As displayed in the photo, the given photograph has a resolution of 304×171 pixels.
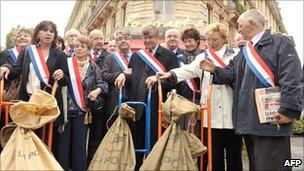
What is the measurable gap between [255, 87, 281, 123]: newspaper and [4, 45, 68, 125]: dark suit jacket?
7.77 feet

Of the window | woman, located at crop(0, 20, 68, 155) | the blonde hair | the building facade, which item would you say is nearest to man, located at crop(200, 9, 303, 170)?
the blonde hair

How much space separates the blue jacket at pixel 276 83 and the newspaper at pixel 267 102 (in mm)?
65

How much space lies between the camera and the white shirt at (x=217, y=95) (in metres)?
5.32

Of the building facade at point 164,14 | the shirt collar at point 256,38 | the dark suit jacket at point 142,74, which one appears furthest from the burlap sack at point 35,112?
the building facade at point 164,14

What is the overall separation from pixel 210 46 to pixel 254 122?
147cm

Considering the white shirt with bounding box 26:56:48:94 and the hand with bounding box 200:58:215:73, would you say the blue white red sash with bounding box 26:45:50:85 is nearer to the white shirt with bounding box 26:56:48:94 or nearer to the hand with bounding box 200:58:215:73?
the white shirt with bounding box 26:56:48:94

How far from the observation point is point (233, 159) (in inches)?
216

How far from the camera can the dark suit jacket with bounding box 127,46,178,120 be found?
5.78 meters

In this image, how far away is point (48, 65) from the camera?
539 cm

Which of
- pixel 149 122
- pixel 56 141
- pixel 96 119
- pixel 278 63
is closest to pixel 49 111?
pixel 56 141

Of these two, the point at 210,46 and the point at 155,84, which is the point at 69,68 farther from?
the point at 210,46

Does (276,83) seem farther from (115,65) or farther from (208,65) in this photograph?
(115,65)

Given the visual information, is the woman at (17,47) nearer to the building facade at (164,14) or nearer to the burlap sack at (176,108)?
the burlap sack at (176,108)

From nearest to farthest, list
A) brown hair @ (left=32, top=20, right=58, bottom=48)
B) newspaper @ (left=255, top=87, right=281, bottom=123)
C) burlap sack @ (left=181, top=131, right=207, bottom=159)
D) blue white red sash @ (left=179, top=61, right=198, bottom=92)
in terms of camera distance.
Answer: newspaper @ (left=255, top=87, right=281, bottom=123) → burlap sack @ (left=181, top=131, right=207, bottom=159) → brown hair @ (left=32, top=20, right=58, bottom=48) → blue white red sash @ (left=179, top=61, right=198, bottom=92)
